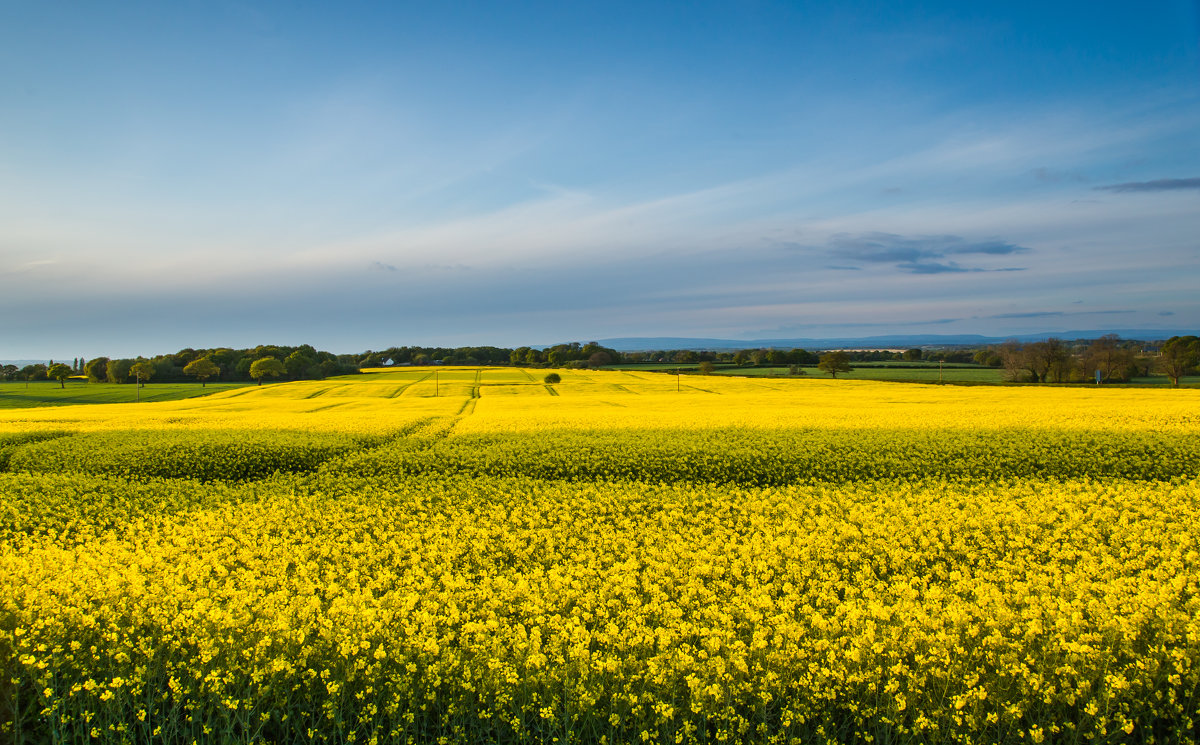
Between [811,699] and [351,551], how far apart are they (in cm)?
617

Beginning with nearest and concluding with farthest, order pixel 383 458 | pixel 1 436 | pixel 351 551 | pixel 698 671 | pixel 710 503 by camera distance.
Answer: pixel 698 671 < pixel 351 551 < pixel 710 503 < pixel 383 458 < pixel 1 436

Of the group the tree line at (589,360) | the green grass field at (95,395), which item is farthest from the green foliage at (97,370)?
the green grass field at (95,395)

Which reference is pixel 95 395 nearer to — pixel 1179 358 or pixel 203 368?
pixel 203 368

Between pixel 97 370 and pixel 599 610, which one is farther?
pixel 97 370

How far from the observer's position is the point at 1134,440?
17312mm

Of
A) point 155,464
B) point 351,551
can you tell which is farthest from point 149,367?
point 351,551

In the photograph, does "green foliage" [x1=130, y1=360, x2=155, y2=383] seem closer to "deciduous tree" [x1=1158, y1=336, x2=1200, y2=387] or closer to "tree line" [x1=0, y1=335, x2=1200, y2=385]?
"tree line" [x1=0, y1=335, x2=1200, y2=385]

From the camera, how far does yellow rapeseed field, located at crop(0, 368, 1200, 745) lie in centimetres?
486

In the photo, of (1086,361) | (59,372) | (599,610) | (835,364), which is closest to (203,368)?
(59,372)

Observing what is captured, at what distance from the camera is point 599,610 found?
6016mm

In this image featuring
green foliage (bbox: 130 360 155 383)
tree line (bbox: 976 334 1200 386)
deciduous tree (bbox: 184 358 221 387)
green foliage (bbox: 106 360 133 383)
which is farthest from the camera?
green foliage (bbox: 106 360 133 383)

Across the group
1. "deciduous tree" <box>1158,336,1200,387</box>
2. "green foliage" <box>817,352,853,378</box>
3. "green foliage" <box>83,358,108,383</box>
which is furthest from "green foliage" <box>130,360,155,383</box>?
"deciduous tree" <box>1158,336,1200,387</box>

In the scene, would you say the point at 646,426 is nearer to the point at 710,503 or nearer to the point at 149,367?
the point at 710,503

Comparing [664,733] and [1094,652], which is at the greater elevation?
[1094,652]
